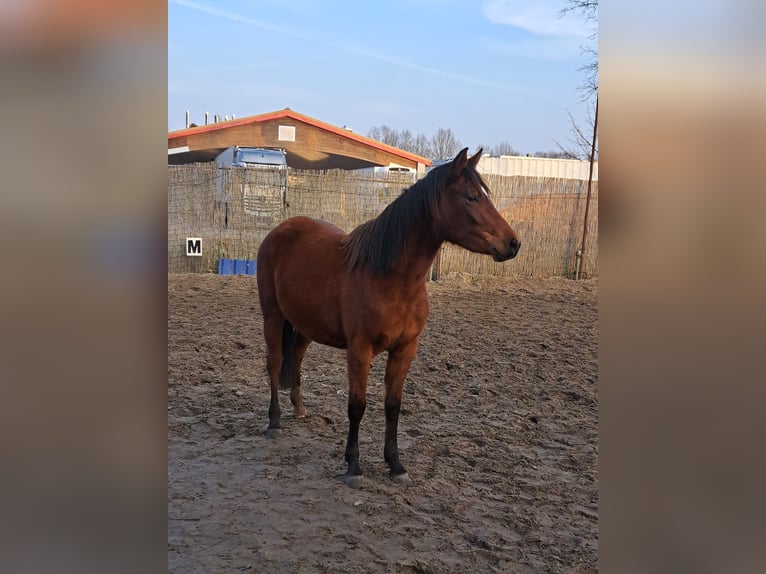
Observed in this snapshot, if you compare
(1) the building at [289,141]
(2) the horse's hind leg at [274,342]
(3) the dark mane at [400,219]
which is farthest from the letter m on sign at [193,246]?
(3) the dark mane at [400,219]

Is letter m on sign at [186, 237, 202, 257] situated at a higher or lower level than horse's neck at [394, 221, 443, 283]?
lower

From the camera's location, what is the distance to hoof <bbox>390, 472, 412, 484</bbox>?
312cm

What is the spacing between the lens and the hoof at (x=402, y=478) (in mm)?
3123

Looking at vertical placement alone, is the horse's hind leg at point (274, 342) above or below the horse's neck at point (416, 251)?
below

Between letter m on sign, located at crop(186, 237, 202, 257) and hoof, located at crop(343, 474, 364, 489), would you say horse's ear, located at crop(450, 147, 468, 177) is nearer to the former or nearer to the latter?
hoof, located at crop(343, 474, 364, 489)

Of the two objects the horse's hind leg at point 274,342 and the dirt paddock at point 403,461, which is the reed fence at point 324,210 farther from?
the horse's hind leg at point 274,342

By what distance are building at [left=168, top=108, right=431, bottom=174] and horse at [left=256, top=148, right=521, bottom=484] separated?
1465 cm

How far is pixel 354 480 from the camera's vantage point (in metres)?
3.09

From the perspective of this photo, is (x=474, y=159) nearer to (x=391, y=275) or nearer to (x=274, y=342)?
(x=391, y=275)

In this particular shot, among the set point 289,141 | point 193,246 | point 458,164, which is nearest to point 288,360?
point 458,164
